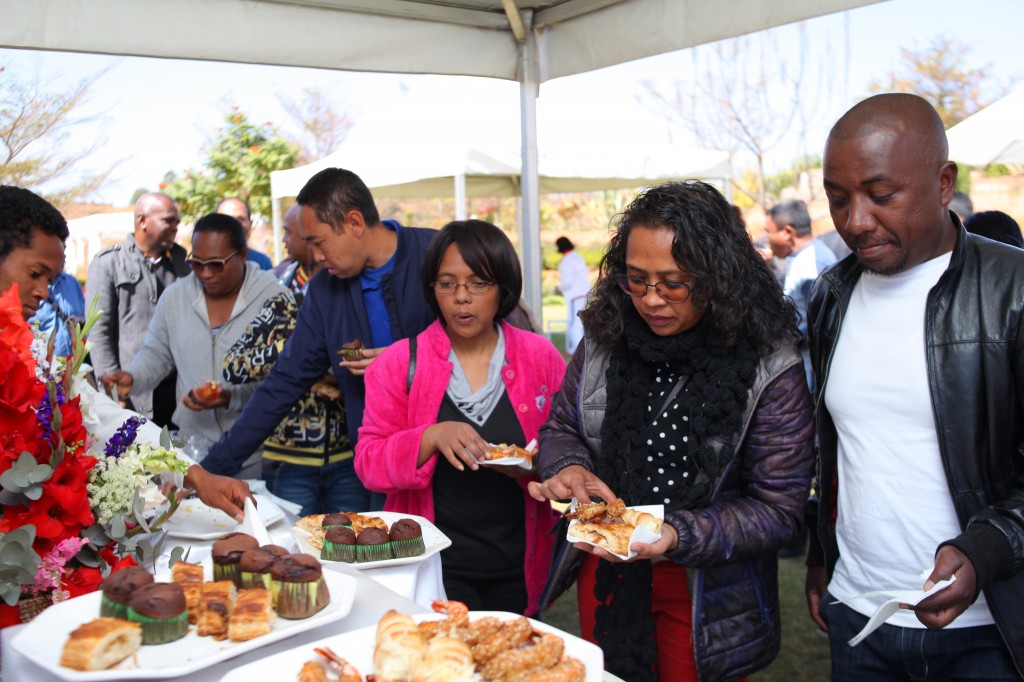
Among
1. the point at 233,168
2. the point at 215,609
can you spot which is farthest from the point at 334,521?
the point at 233,168

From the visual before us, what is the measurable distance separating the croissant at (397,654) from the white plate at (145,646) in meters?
0.15

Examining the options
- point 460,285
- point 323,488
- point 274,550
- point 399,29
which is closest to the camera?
point 274,550

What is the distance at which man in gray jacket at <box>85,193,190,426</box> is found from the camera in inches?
198

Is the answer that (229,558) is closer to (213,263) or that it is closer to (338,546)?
(338,546)

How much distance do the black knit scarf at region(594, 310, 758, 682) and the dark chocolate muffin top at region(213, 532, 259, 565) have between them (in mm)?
988

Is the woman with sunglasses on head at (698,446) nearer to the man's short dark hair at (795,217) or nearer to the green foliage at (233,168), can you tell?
the man's short dark hair at (795,217)

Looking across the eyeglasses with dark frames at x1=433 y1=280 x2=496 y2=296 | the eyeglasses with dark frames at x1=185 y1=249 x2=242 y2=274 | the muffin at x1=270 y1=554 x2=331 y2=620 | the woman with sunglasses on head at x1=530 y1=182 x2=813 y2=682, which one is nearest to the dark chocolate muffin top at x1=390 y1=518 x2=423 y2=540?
the woman with sunglasses on head at x1=530 y1=182 x2=813 y2=682

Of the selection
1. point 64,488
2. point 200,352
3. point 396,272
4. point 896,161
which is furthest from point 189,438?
point 896,161

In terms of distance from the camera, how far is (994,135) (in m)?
6.30

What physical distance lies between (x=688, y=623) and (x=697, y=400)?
0.58 metres

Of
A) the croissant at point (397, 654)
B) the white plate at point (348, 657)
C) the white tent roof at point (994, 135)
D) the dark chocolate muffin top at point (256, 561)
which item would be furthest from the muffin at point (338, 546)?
the white tent roof at point (994, 135)

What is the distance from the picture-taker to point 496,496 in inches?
104

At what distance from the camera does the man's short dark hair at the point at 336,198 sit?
3039mm

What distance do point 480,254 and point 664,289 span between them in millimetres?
736
